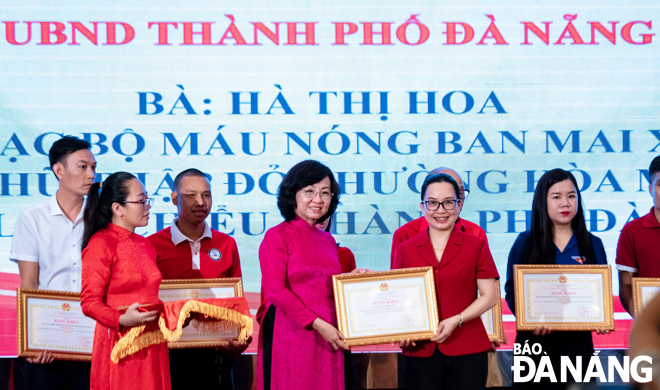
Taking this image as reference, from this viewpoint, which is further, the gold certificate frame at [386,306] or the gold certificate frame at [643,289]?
the gold certificate frame at [643,289]

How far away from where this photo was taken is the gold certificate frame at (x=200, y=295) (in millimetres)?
Result: 2975

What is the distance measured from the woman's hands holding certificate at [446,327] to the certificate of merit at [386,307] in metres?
0.06

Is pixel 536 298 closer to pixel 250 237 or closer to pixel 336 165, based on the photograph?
pixel 336 165

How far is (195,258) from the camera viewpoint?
326cm

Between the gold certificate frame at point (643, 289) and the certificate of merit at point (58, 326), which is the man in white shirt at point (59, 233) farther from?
the gold certificate frame at point (643, 289)

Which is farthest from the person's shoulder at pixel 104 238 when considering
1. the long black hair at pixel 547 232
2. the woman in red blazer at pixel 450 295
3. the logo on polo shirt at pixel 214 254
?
the long black hair at pixel 547 232

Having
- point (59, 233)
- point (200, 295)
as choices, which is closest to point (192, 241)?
point (200, 295)

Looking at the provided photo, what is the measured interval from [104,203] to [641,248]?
2694 mm

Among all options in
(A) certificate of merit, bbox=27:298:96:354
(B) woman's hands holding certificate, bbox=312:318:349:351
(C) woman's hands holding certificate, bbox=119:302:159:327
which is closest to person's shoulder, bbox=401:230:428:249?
(B) woman's hands holding certificate, bbox=312:318:349:351

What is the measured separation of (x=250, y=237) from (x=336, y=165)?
0.76 metres

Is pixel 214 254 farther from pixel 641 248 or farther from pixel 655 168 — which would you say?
pixel 655 168

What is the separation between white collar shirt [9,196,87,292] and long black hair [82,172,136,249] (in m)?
0.59

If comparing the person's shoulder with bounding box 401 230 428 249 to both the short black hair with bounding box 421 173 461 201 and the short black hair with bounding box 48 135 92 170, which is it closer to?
the short black hair with bounding box 421 173 461 201

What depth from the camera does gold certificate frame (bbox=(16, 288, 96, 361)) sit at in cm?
289
